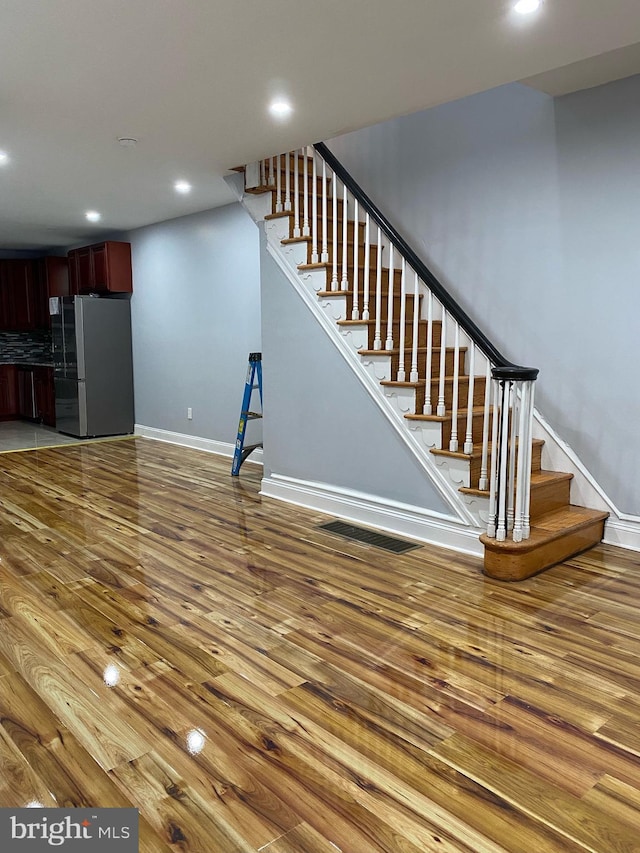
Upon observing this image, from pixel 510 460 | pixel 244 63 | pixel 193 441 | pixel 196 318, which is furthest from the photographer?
pixel 193 441

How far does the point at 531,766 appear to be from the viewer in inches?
72.0

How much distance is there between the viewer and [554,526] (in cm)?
346

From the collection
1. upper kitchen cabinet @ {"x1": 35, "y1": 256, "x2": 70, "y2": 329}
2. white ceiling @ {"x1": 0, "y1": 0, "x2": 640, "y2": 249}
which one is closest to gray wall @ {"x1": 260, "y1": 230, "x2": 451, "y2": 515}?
white ceiling @ {"x1": 0, "y1": 0, "x2": 640, "y2": 249}

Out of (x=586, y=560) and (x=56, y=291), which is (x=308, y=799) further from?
(x=56, y=291)

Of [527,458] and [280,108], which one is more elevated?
[280,108]

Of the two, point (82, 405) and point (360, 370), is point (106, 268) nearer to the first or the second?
point (82, 405)

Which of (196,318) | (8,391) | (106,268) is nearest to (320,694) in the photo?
(196,318)

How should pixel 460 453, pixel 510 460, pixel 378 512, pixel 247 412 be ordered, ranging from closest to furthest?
pixel 510 460
pixel 460 453
pixel 378 512
pixel 247 412

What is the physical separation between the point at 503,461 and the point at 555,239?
1491 millimetres

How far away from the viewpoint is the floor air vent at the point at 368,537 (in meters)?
3.70

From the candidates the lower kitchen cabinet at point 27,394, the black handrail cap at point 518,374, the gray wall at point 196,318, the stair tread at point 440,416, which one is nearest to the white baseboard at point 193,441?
the gray wall at point 196,318

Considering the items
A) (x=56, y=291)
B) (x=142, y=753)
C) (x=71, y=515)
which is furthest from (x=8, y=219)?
(x=142, y=753)

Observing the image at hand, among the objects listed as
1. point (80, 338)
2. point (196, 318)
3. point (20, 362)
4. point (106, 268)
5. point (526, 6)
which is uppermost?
point (526, 6)

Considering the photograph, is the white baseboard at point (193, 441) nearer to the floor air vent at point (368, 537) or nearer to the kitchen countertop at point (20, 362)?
the floor air vent at point (368, 537)
